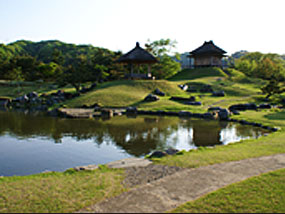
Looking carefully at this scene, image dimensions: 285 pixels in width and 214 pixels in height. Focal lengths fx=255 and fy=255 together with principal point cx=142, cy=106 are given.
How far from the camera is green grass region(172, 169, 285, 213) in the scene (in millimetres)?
6676

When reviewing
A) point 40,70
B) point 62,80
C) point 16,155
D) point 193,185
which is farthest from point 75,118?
point 40,70

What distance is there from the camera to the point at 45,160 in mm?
13047

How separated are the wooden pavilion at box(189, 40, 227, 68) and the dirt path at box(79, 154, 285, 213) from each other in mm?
55648

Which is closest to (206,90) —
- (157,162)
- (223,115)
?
(223,115)

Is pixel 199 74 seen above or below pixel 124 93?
above

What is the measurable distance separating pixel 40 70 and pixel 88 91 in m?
24.5

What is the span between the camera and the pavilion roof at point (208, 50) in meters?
63.0

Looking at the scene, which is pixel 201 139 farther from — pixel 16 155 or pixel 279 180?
pixel 16 155

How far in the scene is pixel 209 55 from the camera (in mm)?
63781

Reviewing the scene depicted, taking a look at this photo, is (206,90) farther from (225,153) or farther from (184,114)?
(225,153)

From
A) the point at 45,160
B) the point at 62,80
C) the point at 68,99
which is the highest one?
the point at 62,80

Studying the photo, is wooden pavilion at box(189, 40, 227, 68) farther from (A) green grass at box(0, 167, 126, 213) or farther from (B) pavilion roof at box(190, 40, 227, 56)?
(A) green grass at box(0, 167, 126, 213)

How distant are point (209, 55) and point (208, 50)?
1.31m

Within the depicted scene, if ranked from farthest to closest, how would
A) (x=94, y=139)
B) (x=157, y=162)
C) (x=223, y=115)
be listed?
(x=223, y=115), (x=94, y=139), (x=157, y=162)
